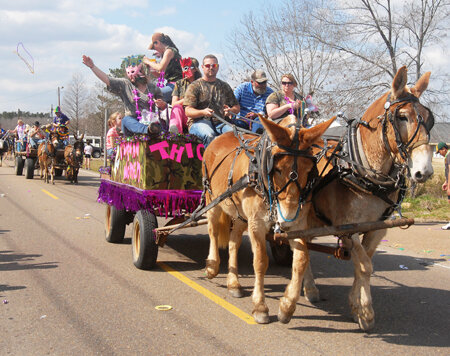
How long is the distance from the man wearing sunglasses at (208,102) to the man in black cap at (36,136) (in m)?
17.9

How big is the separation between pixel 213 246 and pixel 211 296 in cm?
84

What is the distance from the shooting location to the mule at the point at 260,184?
425 centimetres

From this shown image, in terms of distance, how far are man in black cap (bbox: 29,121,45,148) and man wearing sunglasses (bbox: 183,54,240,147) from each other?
17935 mm

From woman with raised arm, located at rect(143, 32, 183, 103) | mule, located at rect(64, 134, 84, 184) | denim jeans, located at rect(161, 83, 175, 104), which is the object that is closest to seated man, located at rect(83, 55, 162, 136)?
woman with raised arm, located at rect(143, 32, 183, 103)

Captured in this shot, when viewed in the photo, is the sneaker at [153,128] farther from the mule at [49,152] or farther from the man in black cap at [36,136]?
the man in black cap at [36,136]

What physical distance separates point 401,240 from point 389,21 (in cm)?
1143

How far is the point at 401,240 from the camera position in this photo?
998cm

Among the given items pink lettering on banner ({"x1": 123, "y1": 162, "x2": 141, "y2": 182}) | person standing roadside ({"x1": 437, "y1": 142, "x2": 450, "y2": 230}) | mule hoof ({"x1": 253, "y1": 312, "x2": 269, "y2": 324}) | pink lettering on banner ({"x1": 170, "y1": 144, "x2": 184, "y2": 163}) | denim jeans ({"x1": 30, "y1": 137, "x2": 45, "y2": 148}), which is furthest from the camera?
denim jeans ({"x1": 30, "y1": 137, "x2": 45, "y2": 148})

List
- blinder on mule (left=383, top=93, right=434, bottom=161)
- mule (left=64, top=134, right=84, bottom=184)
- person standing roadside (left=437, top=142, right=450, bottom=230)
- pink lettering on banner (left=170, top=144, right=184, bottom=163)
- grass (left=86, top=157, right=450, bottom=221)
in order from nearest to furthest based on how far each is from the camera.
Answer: blinder on mule (left=383, top=93, right=434, bottom=161) < pink lettering on banner (left=170, top=144, right=184, bottom=163) < person standing roadside (left=437, top=142, right=450, bottom=230) < grass (left=86, top=157, right=450, bottom=221) < mule (left=64, top=134, right=84, bottom=184)

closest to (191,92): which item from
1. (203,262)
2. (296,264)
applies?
(203,262)

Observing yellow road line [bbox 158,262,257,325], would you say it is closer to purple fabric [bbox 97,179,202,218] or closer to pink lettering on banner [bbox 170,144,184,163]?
purple fabric [bbox 97,179,202,218]

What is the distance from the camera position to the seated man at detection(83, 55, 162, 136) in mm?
7891

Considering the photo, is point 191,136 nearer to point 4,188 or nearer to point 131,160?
point 131,160

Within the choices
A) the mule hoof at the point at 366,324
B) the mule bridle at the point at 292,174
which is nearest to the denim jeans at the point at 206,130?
the mule bridle at the point at 292,174
